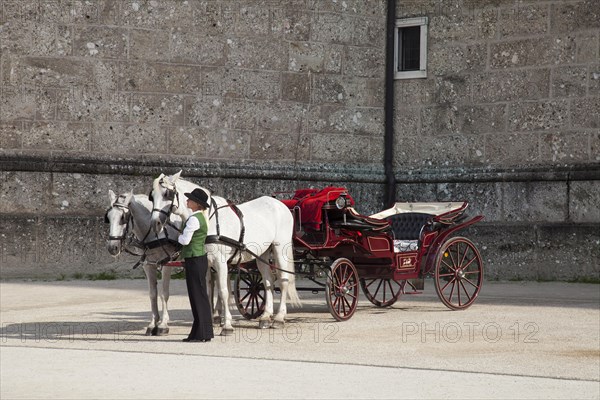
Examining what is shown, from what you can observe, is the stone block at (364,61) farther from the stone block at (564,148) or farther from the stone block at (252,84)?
the stone block at (564,148)

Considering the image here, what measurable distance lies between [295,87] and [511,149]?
3.55 meters

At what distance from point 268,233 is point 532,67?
8041mm

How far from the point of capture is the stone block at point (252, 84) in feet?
59.9

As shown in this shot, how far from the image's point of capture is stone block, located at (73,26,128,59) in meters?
17.4

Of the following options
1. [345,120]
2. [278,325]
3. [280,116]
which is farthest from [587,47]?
[278,325]

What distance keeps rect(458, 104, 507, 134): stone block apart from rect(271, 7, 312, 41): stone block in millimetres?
2806

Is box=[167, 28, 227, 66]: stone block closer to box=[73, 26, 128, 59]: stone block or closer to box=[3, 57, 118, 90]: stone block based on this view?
box=[73, 26, 128, 59]: stone block

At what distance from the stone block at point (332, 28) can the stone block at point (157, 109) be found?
8.34 ft

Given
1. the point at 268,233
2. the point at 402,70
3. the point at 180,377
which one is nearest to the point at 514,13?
the point at 402,70

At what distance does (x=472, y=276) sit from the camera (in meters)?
18.1

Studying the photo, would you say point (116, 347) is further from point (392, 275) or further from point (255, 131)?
point (255, 131)

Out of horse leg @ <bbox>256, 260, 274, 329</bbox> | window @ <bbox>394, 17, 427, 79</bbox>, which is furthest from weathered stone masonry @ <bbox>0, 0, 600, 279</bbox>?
horse leg @ <bbox>256, 260, 274, 329</bbox>

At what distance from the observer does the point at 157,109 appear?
1778 centimetres

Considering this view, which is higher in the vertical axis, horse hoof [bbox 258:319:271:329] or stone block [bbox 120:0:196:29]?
stone block [bbox 120:0:196:29]
